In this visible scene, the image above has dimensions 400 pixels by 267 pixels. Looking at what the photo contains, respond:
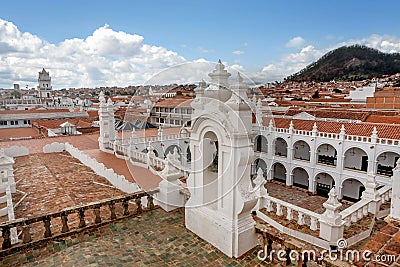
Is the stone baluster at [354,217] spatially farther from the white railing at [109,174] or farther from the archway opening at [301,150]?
the archway opening at [301,150]

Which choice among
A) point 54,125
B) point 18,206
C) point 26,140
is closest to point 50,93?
point 54,125

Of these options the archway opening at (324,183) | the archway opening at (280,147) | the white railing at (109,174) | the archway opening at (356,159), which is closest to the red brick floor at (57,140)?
the white railing at (109,174)

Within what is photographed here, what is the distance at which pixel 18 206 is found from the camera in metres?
9.75

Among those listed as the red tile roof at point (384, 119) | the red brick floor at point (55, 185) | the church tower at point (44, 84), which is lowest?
the red brick floor at point (55, 185)

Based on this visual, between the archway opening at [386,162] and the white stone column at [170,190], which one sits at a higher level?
the white stone column at [170,190]

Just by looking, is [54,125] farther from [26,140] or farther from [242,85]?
→ [242,85]

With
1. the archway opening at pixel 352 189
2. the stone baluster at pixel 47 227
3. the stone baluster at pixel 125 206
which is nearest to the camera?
the stone baluster at pixel 47 227

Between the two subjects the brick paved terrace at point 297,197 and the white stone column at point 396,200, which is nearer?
the white stone column at point 396,200

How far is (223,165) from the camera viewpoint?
20.6ft
